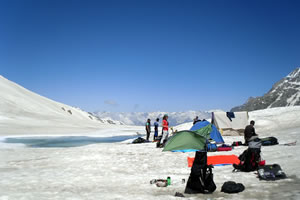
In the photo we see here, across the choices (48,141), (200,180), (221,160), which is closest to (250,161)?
(221,160)

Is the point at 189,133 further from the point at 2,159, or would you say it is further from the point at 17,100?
the point at 17,100

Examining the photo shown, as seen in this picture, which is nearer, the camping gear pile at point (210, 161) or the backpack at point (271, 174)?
the camping gear pile at point (210, 161)

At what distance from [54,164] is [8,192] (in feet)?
17.3

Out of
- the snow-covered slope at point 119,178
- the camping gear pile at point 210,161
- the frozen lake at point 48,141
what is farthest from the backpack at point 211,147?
the frozen lake at point 48,141

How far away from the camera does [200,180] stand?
7.80 meters

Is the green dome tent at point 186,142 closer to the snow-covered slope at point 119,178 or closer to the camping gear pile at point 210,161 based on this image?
the camping gear pile at point 210,161

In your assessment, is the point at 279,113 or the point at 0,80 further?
the point at 0,80

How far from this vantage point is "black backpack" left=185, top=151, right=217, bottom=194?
7.75 metres

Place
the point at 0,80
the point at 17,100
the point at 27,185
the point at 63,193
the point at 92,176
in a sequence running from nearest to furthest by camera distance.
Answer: the point at 63,193, the point at 27,185, the point at 92,176, the point at 17,100, the point at 0,80

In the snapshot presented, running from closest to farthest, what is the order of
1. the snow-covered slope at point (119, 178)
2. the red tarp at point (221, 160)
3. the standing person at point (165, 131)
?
the snow-covered slope at point (119, 178)
the red tarp at point (221, 160)
the standing person at point (165, 131)

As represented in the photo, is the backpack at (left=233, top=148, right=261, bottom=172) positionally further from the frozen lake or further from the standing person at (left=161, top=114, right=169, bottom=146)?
the frozen lake

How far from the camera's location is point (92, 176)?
10.5m

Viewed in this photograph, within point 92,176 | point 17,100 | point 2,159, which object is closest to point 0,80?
point 17,100

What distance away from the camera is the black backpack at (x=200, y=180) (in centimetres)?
775
